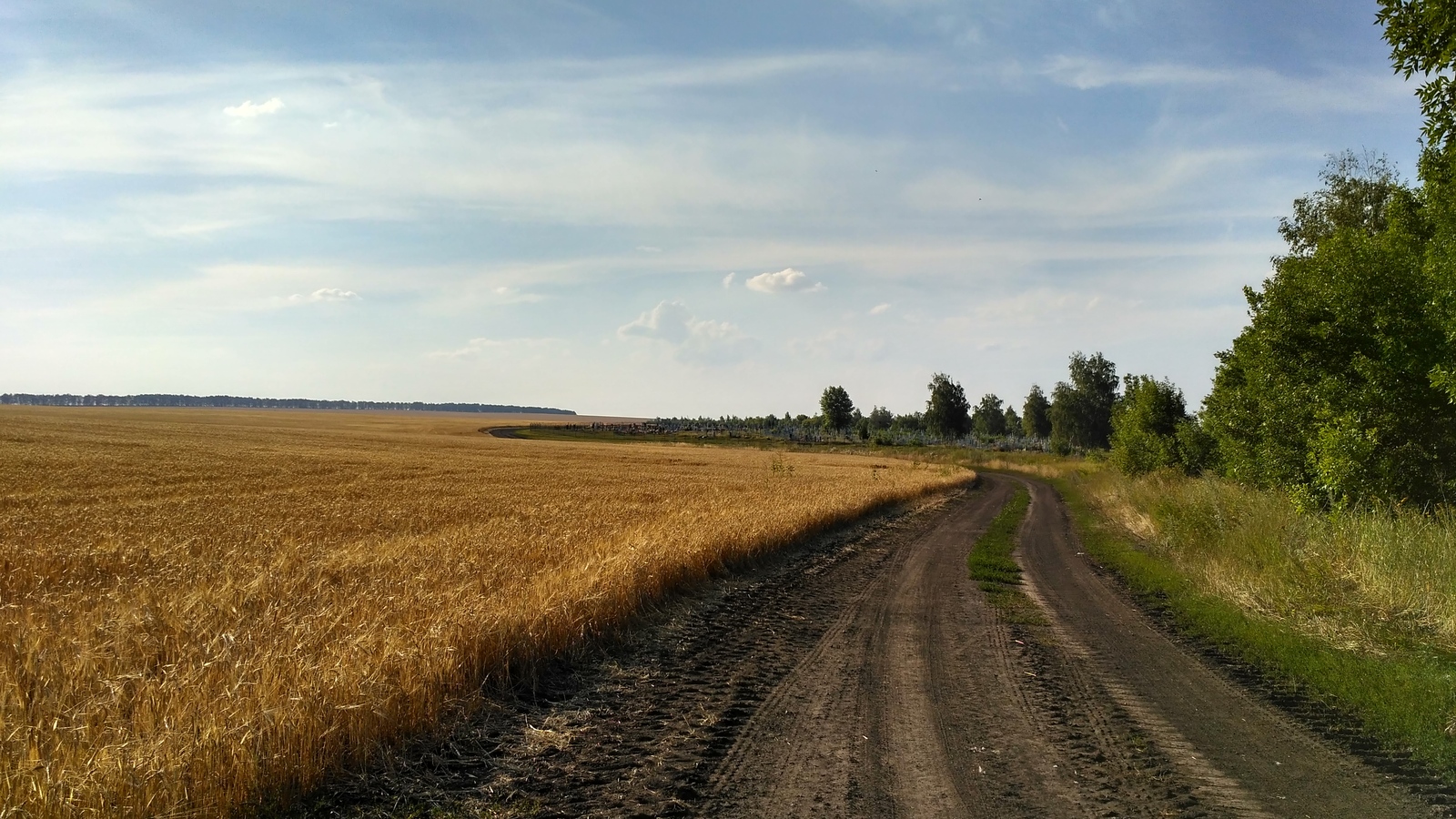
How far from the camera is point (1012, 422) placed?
178000 millimetres

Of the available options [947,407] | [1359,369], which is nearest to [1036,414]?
[947,407]

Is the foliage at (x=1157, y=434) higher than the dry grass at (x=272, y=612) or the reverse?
higher

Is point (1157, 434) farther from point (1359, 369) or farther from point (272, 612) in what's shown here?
point (272, 612)

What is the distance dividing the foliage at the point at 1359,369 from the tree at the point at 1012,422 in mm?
162933

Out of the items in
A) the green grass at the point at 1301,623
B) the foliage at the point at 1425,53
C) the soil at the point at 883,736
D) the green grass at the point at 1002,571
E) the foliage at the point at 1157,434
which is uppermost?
the foliage at the point at 1425,53

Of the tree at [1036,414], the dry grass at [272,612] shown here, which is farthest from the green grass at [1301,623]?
the tree at [1036,414]

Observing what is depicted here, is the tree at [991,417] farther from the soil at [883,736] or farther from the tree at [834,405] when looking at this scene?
the soil at [883,736]

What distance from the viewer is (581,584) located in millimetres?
11031

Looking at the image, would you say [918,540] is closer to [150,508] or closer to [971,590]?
[971,590]

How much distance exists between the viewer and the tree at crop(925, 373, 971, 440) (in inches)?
5030

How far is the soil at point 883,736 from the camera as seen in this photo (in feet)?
18.6

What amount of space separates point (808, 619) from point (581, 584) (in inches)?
144

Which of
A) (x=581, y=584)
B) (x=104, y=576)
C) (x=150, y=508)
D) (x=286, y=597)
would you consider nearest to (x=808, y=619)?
(x=581, y=584)

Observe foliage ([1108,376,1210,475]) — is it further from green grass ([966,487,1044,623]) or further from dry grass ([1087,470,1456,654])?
dry grass ([1087,470,1456,654])
